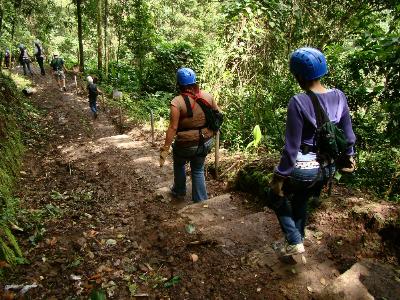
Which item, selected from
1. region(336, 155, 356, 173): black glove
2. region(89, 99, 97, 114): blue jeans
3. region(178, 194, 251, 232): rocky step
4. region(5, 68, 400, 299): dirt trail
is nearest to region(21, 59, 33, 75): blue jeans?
region(89, 99, 97, 114): blue jeans

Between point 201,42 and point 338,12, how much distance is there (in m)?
15.1

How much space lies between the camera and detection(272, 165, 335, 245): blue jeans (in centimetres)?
320

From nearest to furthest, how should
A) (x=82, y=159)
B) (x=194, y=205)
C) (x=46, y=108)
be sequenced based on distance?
(x=194, y=205), (x=82, y=159), (x=46, y=108)

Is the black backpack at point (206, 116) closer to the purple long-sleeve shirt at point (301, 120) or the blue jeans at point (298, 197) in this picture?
the blue jeans at point (298, 197)

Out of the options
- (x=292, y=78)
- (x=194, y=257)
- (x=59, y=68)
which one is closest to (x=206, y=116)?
(x=194, y=257)

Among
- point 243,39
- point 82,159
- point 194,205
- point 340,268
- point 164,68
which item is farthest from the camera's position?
point 164,68

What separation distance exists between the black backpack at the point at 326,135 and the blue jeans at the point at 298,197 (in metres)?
0.21

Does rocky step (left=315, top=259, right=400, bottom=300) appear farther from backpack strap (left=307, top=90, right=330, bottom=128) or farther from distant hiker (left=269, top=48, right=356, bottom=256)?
backpack strap (left=307, top=90, right=330, bottom=128)

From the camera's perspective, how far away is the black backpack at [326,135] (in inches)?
119

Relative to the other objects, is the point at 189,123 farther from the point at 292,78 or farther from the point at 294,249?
the point at 292,78

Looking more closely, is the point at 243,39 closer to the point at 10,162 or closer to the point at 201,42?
the point at 10,162

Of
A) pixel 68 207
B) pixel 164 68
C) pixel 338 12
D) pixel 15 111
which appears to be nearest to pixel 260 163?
pixel 68 207

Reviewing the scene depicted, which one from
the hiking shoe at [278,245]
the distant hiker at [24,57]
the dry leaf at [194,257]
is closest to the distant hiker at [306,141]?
the hiking shoe at [278,245]

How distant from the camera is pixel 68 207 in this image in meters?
5.80
